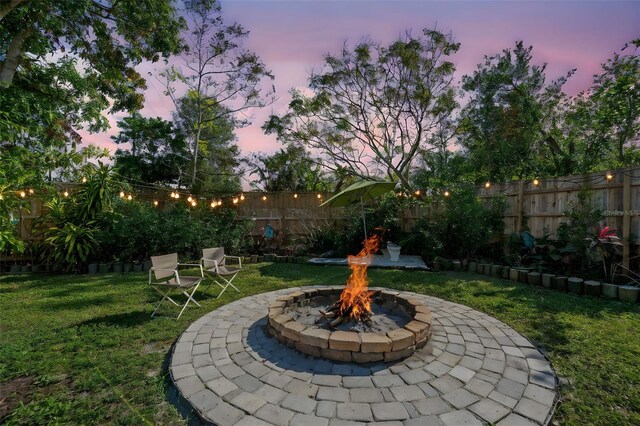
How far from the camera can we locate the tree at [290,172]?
14.9 m

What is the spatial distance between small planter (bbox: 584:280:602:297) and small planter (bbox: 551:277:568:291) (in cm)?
29

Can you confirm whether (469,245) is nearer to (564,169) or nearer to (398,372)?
(398,372)

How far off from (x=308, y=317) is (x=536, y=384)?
7.86 feet

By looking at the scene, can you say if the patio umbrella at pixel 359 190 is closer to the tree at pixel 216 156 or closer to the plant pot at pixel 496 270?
the plant pot at pixel 496 270

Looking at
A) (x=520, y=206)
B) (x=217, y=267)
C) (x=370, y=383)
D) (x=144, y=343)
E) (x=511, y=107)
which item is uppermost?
(x=511, y=107)

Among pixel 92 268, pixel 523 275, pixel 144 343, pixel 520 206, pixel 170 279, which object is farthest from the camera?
pixel 520 206

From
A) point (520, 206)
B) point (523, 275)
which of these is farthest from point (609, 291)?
point (520, 206)

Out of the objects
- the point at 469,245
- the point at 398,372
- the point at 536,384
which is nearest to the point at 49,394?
the point at 398,372

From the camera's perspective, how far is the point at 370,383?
2.39m

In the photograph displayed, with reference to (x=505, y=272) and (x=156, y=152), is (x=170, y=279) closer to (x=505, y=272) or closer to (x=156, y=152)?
(x=505, y=272)

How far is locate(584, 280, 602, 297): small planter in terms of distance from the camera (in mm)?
4762

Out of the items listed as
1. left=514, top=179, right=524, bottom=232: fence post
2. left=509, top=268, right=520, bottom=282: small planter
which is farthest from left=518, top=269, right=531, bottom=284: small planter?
left=514, top=179, right=524, bottom=232: fence post

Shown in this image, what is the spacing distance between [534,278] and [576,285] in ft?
2.33

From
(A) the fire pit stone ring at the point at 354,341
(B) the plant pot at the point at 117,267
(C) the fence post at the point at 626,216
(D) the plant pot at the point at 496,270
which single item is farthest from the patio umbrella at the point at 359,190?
(B) the plant pot at the point at 117,267
